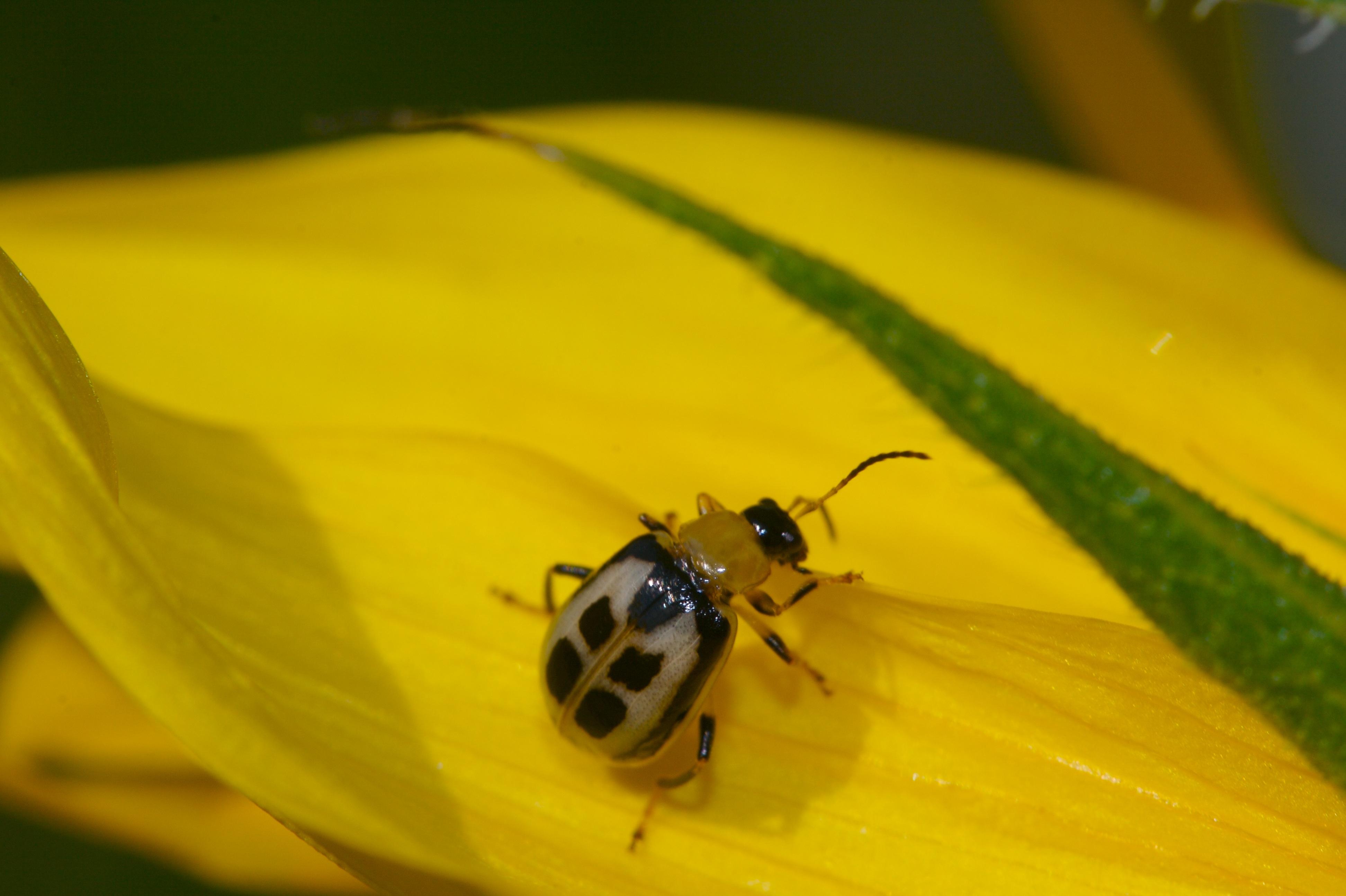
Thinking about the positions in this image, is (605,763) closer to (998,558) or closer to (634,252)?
(998,558)

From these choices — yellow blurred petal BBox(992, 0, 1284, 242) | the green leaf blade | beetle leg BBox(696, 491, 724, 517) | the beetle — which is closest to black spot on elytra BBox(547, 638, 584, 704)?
the beetle

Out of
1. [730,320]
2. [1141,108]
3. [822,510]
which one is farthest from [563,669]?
[1141,108]

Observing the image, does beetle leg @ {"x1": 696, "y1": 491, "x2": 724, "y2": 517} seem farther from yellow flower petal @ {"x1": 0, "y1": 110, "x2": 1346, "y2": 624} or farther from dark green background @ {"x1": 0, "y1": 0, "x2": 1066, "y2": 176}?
dark green background @ {"x1": 0, "y1": 0, "x2": 1066, "y2": 176}

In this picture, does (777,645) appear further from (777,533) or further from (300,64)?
(300,64)

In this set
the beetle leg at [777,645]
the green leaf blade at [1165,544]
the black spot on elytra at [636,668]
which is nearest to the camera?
the green leaf blade at [1165,544]

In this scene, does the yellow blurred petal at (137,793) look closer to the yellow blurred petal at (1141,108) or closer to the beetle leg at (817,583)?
the beetle leg at (817,583)

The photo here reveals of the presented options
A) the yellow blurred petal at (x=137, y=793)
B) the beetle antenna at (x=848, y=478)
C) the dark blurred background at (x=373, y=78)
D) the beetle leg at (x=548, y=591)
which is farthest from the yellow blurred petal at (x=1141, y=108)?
the yellow blurred petal at (x=137, y=793)

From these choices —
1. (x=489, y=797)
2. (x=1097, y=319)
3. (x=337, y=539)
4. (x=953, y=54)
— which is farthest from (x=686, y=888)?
(x=953, y=54)
